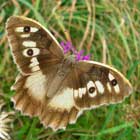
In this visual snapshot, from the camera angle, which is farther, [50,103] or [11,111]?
[11,111]

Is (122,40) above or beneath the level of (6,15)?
beneath

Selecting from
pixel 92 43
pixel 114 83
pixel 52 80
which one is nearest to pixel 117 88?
pixel 114 83

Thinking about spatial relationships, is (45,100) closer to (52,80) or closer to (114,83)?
(52,80)

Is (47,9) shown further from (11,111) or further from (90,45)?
(11,111)

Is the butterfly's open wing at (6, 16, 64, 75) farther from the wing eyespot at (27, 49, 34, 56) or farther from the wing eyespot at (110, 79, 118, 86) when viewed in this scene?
the wing eyespot at (110, 79, 118, 86)

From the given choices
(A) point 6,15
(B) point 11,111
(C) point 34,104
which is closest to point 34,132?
(B) point 11,111
